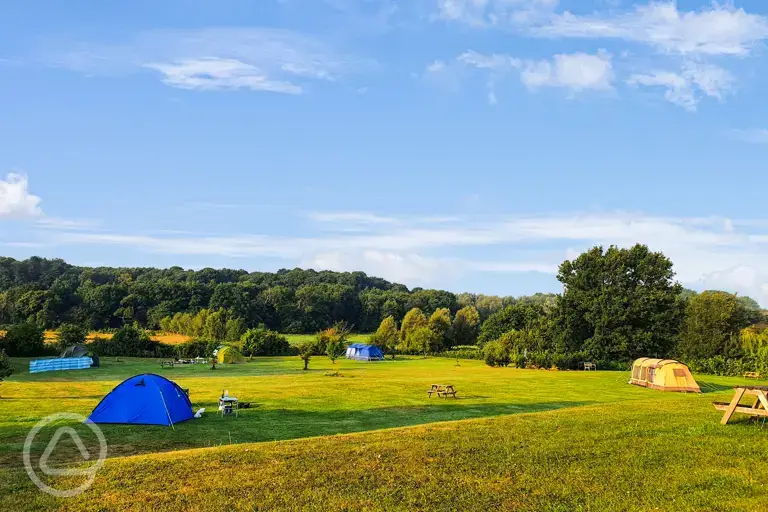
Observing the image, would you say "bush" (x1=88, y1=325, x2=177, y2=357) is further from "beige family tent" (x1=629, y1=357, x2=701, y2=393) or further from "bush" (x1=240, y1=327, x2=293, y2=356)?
"beige family tent" (x1=629, y1=357, x2=701, y2=393)

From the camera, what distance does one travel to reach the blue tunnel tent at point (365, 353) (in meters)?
74.1

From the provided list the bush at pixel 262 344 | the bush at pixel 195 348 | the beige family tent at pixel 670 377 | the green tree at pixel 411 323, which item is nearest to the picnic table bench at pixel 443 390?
the beige family tent at pixel 670 377

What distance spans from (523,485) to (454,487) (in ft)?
3.86

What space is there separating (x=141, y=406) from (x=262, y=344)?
5622 cm

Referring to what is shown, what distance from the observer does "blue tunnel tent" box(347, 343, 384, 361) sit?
243ft

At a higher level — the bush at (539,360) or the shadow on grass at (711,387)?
the shadow on grass at (711,387)

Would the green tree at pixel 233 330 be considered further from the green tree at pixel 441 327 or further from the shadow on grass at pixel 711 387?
the shadow on grass at pixel 711 387

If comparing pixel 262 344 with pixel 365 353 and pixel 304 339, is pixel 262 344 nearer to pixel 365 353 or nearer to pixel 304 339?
pixel 365 353

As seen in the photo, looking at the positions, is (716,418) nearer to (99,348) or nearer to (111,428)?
(111,428)

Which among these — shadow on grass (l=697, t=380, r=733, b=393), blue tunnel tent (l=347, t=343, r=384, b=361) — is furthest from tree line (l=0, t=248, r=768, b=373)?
shadow on grass (l=697, t=380, r=733, b=393)

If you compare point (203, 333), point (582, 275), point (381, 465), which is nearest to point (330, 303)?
point (203, 333)

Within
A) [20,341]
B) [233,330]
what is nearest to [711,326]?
[233,330]

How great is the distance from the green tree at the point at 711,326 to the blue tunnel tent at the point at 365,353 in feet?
118

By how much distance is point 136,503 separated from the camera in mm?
8852
